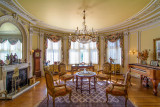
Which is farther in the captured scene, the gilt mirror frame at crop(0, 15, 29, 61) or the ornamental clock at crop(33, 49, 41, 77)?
the ornamental clock at crop(33, 49, 41, 77)

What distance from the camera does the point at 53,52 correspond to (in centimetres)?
645

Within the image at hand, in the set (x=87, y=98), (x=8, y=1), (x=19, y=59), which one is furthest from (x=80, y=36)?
(x=19, y=59)

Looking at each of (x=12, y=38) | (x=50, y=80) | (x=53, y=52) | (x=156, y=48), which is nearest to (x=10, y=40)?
(x=12, y=38)

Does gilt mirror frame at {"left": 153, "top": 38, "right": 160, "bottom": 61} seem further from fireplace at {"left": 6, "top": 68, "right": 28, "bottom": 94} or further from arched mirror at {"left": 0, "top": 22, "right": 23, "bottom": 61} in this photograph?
arched mirror at {"left": 0, "top": 22, "right": 23, "bottom": 61}

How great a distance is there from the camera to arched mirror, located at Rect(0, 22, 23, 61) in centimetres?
363

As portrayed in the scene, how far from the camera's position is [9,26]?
3615 mm

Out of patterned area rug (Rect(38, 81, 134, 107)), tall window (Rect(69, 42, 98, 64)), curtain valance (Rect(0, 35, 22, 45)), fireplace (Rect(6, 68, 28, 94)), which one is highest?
curtain valance (Rect(0, 35, 22, 45))

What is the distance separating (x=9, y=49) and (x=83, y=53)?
4.94 meters

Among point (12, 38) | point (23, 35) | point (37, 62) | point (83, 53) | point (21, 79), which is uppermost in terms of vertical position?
point (23, 35)

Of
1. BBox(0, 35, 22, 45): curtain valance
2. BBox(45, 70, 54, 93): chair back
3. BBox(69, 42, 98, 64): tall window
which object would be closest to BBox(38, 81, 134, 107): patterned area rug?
BBox(45, 70, 54, 93): chair back

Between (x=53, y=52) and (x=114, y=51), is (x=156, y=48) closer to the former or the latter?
(x=114, y=51)

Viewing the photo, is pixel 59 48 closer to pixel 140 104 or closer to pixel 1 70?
pixel 1 70

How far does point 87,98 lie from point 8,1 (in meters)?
4.50

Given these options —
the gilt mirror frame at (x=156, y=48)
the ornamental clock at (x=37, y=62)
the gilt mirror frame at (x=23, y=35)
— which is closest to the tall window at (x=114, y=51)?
the gilt mirror frame at (x=156, y=48)
